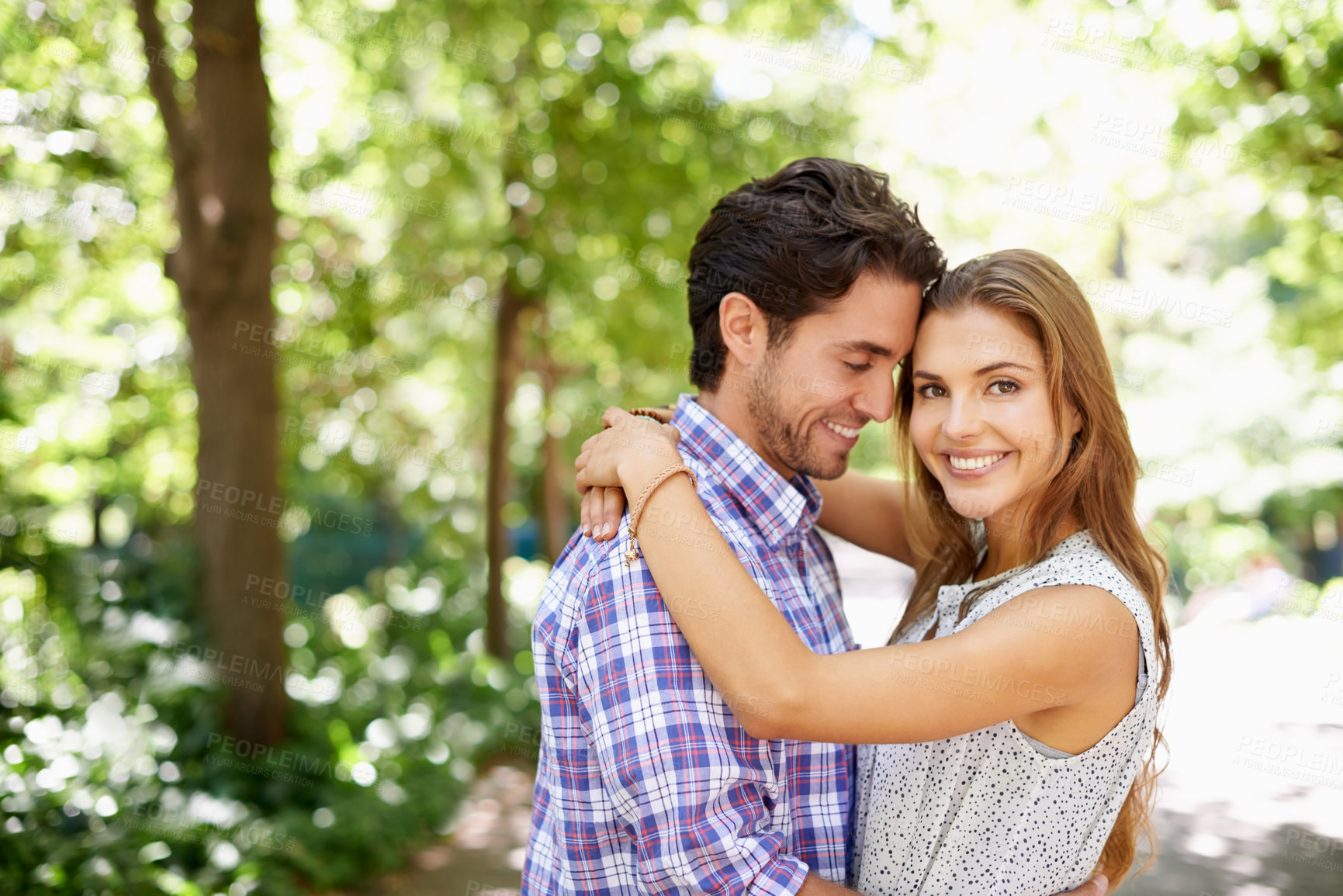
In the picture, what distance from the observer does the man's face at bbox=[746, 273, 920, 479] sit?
2.11 meters

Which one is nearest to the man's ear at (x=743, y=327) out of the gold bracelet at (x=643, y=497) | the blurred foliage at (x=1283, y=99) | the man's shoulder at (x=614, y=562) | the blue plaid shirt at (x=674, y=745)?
the blue plaid shirt at (x=674, y=745)

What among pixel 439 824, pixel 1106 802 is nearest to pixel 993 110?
pixel 439 824

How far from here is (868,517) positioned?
276 cm

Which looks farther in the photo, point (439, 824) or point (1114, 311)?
point (1114, 311)

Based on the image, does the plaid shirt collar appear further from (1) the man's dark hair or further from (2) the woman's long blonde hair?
(2) the woman's long blonde hair

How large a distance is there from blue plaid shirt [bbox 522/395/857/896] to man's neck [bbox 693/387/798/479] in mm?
95

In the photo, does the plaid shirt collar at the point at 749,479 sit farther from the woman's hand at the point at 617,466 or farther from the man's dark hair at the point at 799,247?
the man's dark hair at the point at 799,247

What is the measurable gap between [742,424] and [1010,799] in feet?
3.16

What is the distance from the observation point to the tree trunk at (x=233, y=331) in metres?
5.21

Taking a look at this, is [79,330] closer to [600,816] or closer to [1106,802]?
[600,816]

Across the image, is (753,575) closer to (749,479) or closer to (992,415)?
(749,479)

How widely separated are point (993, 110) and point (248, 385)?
7073 millimetres

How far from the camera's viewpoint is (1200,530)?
15.5m

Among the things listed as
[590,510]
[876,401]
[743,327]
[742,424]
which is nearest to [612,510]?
[590,510]
